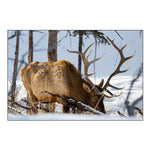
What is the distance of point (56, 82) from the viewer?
3.06 m

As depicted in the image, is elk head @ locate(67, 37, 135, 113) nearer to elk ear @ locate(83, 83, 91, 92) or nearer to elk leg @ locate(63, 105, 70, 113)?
elk ear @ locate(83, 83, 91, 92)

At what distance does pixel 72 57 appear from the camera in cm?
295

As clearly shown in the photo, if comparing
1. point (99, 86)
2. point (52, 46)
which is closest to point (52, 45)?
point (52, 46)

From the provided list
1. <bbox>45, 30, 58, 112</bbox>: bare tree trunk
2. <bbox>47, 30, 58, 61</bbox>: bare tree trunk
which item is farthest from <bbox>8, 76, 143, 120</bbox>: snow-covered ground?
<bbox>47, 30, 58, 61</bbox>: bare tree trunk

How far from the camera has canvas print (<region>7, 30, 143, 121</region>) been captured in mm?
2910

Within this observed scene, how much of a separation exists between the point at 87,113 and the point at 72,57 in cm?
71

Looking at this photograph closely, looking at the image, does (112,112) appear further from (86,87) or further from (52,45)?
(52,45)

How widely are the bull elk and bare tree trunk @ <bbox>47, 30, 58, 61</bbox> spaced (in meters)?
0.08
